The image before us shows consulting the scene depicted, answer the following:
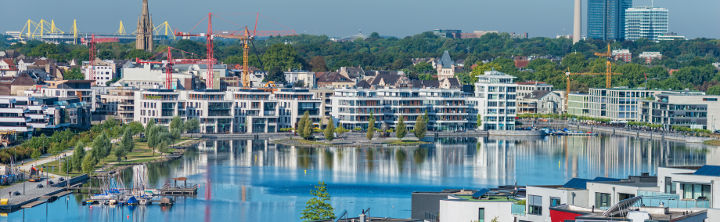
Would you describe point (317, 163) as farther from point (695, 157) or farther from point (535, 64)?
point (535, 64)

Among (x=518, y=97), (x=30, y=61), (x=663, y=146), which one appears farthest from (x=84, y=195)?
(x=30, y=61)

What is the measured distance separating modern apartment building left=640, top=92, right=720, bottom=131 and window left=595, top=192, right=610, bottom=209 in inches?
1744

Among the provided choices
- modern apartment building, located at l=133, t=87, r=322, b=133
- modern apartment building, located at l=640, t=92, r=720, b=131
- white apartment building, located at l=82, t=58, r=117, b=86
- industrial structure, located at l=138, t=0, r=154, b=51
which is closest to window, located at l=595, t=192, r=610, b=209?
modern apartment building, located at l=133, t=87, r=322, b=133

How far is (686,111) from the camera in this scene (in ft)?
185

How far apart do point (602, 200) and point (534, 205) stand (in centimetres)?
83

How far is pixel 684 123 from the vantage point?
56531 millimetres

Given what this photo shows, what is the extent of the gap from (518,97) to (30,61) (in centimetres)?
3014

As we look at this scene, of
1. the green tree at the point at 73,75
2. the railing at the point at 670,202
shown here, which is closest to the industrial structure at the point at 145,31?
the green tree at the point at 73,75

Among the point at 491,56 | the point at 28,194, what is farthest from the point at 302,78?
the point at 28,194

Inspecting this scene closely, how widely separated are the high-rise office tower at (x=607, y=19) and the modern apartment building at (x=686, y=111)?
3525 inches

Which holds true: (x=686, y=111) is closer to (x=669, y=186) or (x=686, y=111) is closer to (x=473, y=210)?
(x=473, y=210)

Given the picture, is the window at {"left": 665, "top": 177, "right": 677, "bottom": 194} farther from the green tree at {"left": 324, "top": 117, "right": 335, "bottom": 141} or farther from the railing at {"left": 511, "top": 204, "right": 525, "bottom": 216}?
the green tree at {"left": 324, "top": 117, "right": 335, "bottom": 141}

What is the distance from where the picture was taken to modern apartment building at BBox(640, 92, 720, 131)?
182 feet

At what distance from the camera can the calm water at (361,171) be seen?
2712cm
